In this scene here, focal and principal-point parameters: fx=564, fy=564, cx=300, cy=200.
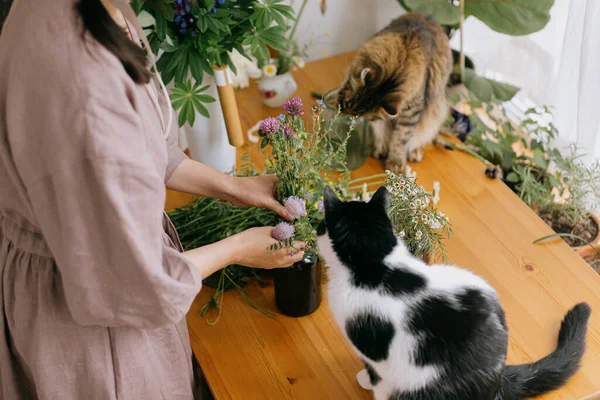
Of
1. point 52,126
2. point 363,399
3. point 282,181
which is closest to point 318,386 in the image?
point 363,399

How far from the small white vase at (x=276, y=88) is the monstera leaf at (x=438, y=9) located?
1.30 feet

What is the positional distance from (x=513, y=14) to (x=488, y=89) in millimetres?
211

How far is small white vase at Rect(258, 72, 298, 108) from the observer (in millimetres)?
1640

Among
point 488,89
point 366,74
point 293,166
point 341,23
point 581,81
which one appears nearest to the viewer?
point 293,166

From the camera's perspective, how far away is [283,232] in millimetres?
932

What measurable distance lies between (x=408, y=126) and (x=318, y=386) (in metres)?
0.72

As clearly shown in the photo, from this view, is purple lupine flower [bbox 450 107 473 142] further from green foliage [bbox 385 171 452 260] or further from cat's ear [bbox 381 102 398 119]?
green foliage [bbox 385 171 452 260]

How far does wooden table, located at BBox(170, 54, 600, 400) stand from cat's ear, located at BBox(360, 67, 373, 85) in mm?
352

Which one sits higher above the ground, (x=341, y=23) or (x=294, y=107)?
(x=294, y=107)

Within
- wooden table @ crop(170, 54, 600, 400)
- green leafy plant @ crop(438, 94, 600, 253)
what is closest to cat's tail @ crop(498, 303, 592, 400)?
wooden table @ crop(170, 54, 600, 400)

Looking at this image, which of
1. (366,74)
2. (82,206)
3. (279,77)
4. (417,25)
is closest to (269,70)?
(279,77)

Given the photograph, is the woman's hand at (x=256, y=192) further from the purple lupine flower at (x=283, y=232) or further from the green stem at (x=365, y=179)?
the green stem at (x=365, y=179)

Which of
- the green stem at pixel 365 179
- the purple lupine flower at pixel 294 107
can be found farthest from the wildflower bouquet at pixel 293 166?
the green stem at pixel 365 179

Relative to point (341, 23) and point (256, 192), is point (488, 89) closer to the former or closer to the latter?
point (341, 23)
